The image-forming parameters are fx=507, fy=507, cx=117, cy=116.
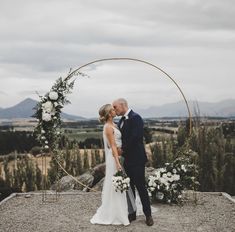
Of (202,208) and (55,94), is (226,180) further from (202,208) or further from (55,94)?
(55,94)

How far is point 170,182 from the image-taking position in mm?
9680

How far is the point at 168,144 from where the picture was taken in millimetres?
14383

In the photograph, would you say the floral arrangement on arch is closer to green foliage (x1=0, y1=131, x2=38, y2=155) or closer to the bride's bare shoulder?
the bride's bare shoulder

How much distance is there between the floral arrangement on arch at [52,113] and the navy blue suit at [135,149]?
7.49ft

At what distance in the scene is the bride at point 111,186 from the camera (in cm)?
773

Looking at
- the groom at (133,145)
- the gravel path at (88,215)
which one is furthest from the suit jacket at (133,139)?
the gravel path at (88,215)

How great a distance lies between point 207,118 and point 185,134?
0.81m

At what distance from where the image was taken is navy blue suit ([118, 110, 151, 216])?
7.51 meters

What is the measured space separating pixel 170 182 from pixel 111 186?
81.0 inches

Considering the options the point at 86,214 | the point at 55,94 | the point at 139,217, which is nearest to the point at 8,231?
the point at 86,214

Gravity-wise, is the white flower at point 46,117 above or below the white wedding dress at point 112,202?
above

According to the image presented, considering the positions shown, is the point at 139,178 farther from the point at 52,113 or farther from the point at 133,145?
the point at 52,113

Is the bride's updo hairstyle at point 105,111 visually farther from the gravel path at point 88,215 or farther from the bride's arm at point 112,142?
the gravel path at point 88,215

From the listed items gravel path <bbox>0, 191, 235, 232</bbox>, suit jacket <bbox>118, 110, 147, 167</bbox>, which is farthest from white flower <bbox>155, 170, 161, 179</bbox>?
suit jacket <bbox>118, 110, 147, 167</bbox>
